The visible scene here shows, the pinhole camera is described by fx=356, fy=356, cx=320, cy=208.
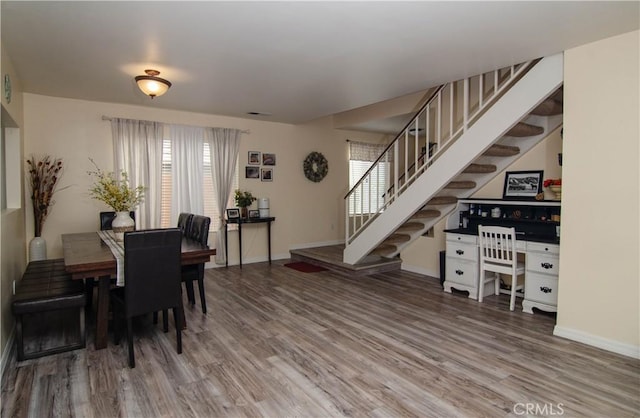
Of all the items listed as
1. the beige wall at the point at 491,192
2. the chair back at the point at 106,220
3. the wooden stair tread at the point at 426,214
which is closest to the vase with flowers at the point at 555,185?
the beige wall at the point at 491,192

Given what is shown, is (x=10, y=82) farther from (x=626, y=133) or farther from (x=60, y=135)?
(x=626, y=133)

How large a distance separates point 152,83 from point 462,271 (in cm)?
406

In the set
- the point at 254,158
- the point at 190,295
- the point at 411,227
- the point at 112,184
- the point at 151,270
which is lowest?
the point at 190,295

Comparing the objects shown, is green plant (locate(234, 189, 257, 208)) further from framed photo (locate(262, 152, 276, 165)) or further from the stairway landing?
the stairway landing

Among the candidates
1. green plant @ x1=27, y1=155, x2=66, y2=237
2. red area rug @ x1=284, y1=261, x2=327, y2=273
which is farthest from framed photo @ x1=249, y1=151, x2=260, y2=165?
green plant @ x1=27, y1=155, x2=66, y2=237

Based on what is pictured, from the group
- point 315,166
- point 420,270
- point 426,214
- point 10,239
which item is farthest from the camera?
point 315,166

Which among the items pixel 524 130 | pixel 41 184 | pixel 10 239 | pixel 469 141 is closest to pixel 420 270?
pixel 469 141

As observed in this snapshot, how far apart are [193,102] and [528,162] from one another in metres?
4.42

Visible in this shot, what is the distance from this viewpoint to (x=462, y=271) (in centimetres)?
438

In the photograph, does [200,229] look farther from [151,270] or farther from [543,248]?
[543,248]

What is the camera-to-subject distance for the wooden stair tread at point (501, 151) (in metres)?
3.98

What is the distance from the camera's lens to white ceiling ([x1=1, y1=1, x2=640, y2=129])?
7.81 ft

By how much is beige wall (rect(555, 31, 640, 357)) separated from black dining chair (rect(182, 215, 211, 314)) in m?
3.42

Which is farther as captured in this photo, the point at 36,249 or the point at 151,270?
the point at 36,249
